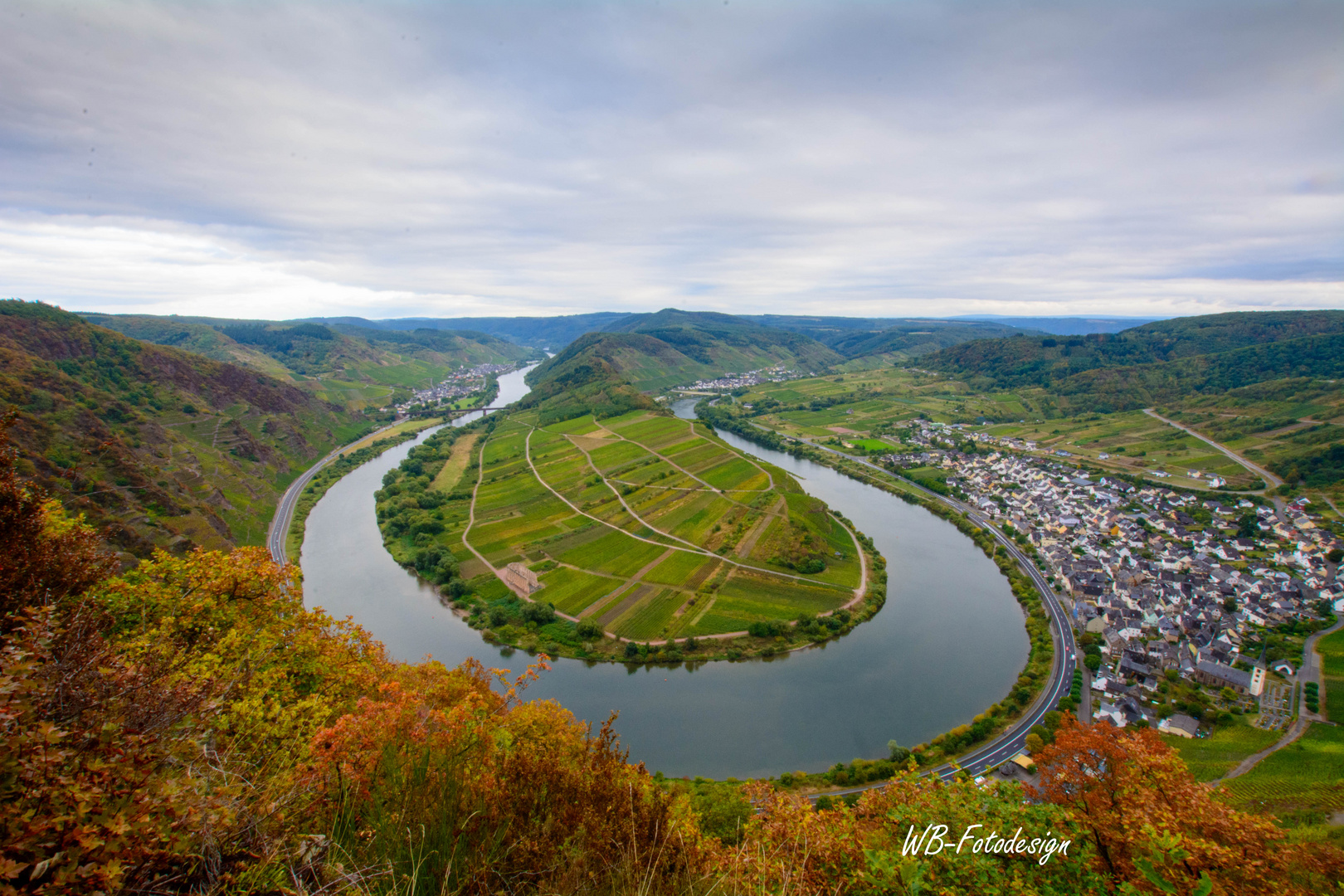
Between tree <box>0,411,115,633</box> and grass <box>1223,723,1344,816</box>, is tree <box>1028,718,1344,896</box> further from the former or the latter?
grass <box>1223,723,1344,816</box>

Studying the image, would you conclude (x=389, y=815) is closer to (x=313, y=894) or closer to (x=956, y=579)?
(x=313, y=894)

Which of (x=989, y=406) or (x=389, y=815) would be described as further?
(x=989, y=406)

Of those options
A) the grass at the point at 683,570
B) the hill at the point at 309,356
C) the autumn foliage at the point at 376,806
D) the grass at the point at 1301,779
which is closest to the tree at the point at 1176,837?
the autumn foliage at the point at 376,806

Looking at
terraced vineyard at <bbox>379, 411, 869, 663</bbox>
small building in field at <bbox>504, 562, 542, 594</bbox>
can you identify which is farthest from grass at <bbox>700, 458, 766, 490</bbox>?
small building in field at <bbox>504, 562, 542, 594</bbox>

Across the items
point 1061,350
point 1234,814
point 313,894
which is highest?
point 1061,350

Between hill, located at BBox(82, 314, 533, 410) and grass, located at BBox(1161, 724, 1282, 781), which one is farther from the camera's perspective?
hill, located at BBox(82, 314, 533, 410)

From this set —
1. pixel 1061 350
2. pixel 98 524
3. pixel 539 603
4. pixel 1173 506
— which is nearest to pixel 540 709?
pixel 539 603

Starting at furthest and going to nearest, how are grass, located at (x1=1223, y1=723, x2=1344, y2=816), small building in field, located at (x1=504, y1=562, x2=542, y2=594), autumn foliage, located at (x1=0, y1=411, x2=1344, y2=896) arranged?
small building in field, located at (x1=504, y1=562, x2=542, y2=594) < grass, located at (x1=1223, y1=723, x2=1344, y2=816) < autumn foliage, located at (x1=0, y1=411, x2=1344, y2=896)

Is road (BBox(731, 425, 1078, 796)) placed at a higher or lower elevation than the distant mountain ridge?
lower
